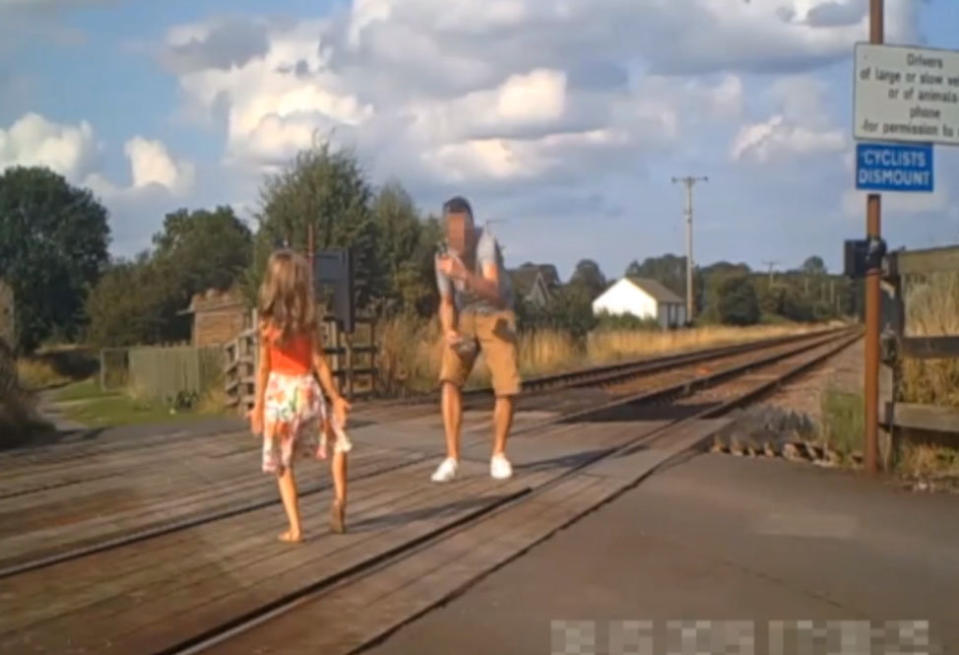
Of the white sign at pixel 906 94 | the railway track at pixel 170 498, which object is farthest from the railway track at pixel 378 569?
the white sign at pixel 906 94

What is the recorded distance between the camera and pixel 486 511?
8430mm

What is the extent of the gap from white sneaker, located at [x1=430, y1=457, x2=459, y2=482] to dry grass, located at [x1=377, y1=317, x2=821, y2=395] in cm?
1102

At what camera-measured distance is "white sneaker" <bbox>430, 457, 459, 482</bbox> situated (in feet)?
31.7

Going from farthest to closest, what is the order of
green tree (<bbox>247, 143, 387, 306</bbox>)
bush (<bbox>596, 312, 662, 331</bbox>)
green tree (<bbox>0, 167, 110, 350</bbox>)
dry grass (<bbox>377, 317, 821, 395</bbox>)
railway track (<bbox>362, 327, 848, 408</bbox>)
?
green tree (<bbox>0, 167, 110, 350</bbox>) < bush (<bbox>596, 312, 662, 331</bbox>) < green tree (<bbox>247, 143, 387, 306</bbox>) < dry grass (<bbox>377, 317, 821, 395</bbox>) < railway track (<bbox>362, 327, 848, 408</bbox>)

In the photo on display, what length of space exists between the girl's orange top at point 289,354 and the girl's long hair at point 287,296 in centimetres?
3

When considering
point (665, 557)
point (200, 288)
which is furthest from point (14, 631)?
point (200, 288)

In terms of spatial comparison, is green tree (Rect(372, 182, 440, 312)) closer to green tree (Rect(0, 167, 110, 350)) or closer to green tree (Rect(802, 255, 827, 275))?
green tree (Rect(0, 167, 110, 350))

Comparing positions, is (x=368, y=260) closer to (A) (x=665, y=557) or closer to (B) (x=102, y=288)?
(A) (x=665, y=557)

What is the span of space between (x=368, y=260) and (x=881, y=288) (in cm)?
2023

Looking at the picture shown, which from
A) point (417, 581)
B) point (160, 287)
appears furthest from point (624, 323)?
point (417, 581)

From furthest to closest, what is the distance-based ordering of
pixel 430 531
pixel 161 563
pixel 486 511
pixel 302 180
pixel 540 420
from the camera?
pixel 302 180 < pixel 540 420 < pixel 486 511 < pixel 430 531 < pixel 161 563

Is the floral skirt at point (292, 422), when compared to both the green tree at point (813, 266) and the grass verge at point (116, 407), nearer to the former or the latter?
the grass verge at point (116, 407)

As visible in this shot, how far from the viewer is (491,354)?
32.5 ft

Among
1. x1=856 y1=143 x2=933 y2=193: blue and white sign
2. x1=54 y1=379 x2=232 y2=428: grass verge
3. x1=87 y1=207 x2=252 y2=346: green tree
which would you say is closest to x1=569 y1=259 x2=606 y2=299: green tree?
x1=87 y1=207 x2=252 y2=346: green tree
